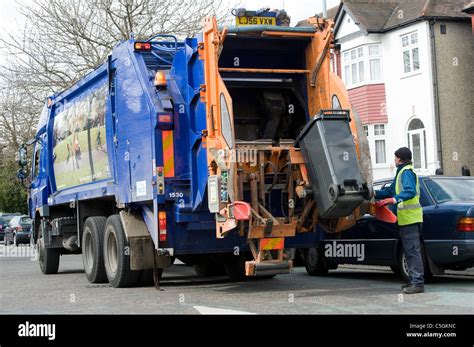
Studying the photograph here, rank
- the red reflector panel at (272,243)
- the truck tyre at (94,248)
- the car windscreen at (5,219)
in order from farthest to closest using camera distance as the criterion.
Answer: the car windscreen at (5,219) < the truck tyre at (94,248) < the red reflector panel at (272,243)

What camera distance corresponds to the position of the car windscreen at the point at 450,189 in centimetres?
1112

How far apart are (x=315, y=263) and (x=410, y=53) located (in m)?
17.5

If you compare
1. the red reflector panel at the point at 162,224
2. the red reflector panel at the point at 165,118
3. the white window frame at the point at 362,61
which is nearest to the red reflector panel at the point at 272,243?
the red reflector panel at the point at 162,224

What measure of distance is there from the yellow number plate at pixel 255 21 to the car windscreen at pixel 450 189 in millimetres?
3205

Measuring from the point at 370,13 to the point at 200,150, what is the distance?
892 inches

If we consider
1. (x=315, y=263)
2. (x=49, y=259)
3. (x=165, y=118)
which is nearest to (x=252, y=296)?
(x=165, y=118)

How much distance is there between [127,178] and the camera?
1112 centimetres

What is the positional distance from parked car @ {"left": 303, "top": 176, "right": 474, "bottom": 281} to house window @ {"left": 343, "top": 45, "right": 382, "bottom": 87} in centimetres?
1833

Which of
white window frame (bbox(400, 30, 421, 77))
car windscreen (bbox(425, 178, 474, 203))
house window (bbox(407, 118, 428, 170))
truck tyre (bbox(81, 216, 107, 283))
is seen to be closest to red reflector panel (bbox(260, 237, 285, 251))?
car windscreen (bbox(425, 178, 474, 203))

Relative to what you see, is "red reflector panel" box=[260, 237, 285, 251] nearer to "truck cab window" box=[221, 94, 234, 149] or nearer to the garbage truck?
the garbage truck

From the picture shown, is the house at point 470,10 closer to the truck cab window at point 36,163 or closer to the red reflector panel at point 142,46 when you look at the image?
the truck cab window at point 36,163

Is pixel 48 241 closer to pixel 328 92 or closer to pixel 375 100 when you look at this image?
pixel 328 92
